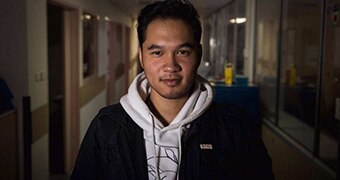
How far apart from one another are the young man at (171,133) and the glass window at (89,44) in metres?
4.02

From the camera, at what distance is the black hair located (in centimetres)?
122

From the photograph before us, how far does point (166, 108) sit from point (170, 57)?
20cm

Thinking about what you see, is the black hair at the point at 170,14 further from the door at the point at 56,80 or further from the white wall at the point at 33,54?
the door at the point at 56,80

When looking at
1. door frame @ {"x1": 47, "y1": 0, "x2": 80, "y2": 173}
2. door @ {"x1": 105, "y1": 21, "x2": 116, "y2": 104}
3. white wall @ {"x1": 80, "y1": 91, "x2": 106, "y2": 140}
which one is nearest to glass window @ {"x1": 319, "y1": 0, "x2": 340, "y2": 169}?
door frame @ {"x1": 47, "y1": 0, "x2": 80, "y2": 173}

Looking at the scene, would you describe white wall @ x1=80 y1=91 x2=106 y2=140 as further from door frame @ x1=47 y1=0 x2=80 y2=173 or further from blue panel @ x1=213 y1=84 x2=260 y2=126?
blue panel @ x1=213 y1=84 x2=260 y2=126

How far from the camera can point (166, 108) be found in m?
1.30

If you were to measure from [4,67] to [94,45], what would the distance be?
9.04ft

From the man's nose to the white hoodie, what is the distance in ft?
0.51

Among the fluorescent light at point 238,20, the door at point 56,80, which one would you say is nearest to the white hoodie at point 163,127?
the door at point 56,80

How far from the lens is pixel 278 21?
11.6ft

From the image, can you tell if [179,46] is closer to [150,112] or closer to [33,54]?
[150,112]

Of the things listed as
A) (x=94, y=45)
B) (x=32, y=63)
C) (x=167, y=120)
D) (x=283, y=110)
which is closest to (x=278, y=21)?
(x=283, y=110)

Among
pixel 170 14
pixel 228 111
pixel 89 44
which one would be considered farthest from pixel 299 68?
pixel 89 44

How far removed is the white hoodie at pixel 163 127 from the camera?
118 cm
